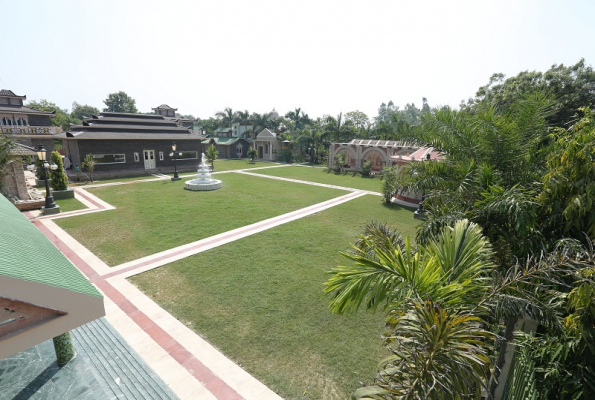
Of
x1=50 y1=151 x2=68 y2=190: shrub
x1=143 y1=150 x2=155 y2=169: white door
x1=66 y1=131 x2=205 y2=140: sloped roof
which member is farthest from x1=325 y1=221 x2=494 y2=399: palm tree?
x1=143 y1=150 x2=155 y2=169: white door

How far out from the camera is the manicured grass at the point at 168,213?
11321mm

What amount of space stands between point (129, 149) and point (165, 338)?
24.8m

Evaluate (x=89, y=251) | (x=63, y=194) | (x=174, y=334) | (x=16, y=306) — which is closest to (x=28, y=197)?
(x=63, y=194)

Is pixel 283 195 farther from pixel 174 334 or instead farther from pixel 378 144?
pixel 378 144

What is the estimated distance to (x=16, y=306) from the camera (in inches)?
116

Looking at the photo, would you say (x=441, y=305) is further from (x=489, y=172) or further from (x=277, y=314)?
(x=277, y=314)

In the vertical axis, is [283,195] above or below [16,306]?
below

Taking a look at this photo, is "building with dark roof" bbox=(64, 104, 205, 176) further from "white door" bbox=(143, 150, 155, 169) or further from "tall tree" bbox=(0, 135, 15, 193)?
"tall tree" bbox=(0, 135, 15, 193)

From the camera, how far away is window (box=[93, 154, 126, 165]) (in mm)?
24347

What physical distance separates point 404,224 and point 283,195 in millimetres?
8755

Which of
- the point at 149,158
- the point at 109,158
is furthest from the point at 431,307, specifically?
the point at 149,158

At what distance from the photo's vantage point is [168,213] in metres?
15.1

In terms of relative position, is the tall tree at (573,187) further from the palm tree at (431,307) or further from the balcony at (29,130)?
the balcony at (29,130)

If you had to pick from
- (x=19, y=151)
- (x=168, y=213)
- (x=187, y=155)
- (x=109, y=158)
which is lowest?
(x=168, y=213)
